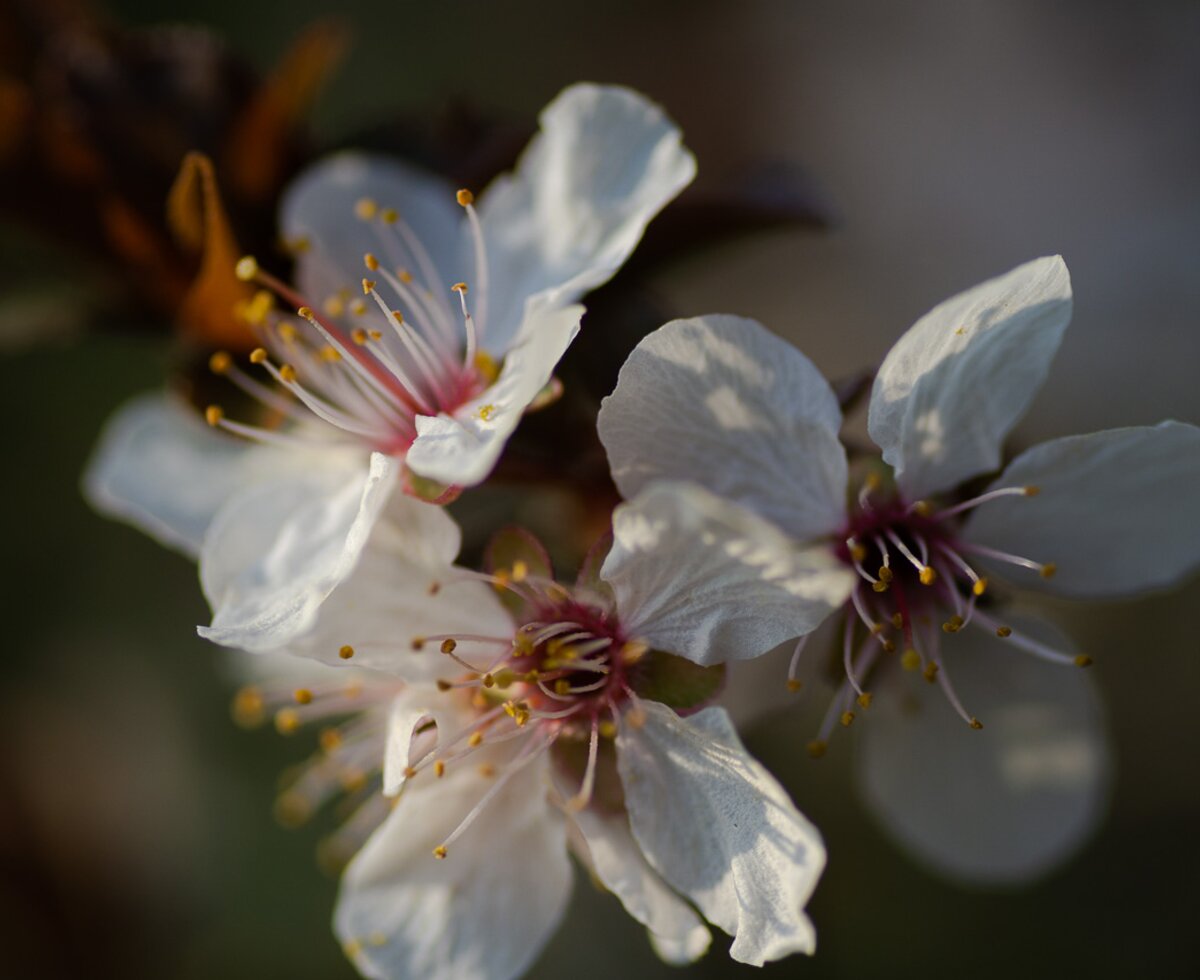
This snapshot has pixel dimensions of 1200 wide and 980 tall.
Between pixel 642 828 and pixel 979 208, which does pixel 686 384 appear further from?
pixel 979 208

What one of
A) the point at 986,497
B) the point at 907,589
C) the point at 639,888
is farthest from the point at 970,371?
the point at 639,888

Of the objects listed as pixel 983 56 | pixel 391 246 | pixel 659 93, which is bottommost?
pixel 983 56

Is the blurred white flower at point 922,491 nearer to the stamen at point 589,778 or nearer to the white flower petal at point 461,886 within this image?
the stamen at point 589,778

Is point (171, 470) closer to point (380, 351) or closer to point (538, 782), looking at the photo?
point (380, 351)

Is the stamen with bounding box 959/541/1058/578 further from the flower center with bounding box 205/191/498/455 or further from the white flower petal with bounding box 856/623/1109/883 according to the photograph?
the flower center with bounding box 205/191/498/455

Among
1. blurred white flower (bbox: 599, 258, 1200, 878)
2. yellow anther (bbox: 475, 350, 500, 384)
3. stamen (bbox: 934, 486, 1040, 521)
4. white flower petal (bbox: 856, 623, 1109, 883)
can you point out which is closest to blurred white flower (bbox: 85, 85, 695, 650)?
yellow anther (bbox: 475, 350, 500, 384)

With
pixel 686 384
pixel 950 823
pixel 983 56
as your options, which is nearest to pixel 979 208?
pixel 983 56
